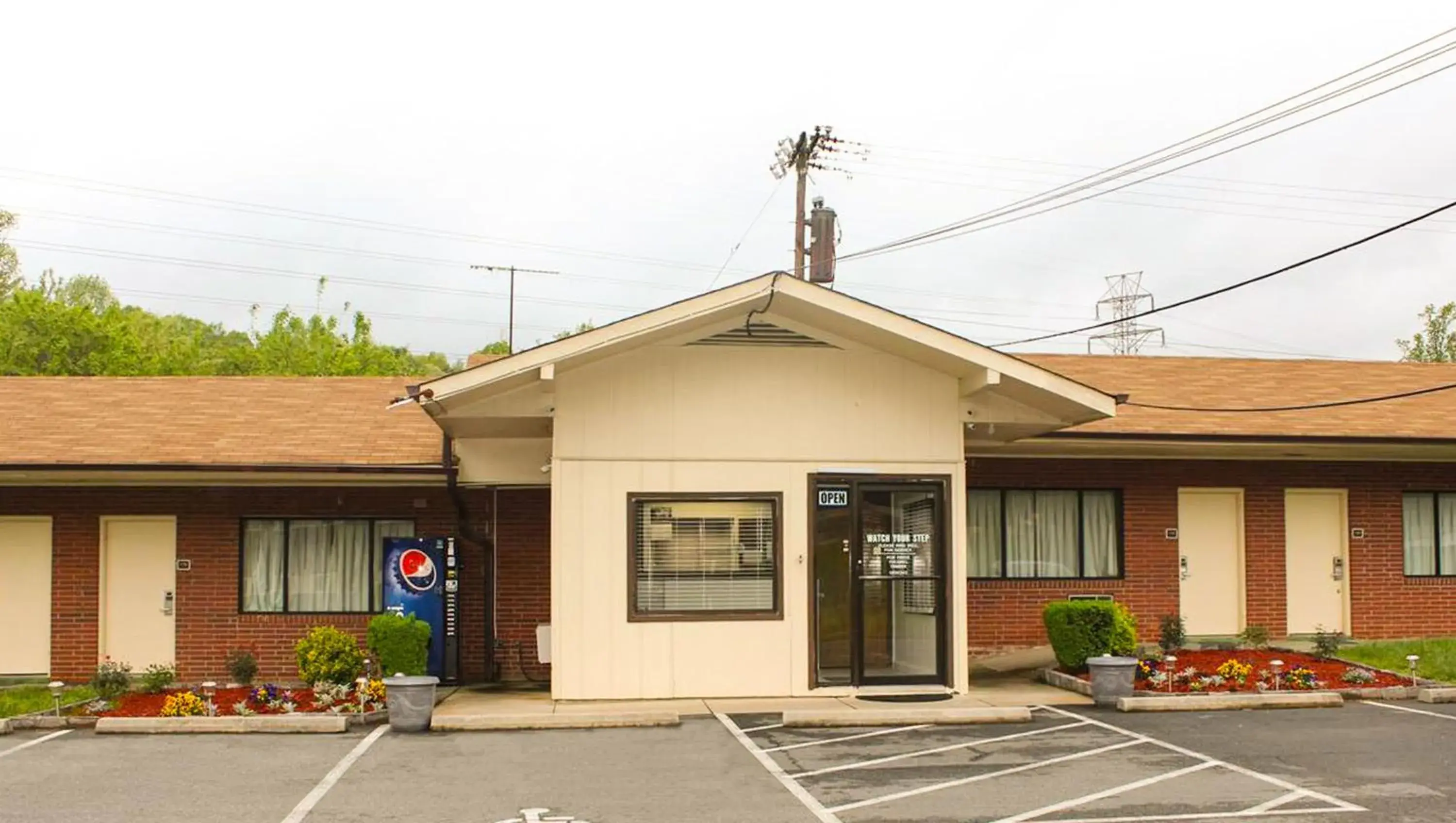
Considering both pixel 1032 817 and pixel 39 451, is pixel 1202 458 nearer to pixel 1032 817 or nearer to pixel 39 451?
pixel 1032 817

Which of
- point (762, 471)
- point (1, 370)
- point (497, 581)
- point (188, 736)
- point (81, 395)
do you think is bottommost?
point (188, 736)

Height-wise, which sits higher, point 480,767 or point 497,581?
point 497,581

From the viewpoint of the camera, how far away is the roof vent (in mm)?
14180

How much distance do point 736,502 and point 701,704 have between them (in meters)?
2.06

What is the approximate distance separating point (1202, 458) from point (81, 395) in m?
15.1

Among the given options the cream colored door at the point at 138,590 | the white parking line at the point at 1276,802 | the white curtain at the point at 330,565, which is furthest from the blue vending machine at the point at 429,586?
the white parking line at the point at 1276,802

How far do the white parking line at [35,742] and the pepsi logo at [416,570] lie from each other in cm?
405

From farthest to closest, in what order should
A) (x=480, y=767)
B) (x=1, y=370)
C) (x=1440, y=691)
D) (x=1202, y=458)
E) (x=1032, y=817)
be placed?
(x=1, y=370)
(x=1202, y=458)
(x=1440, y=691)
(x=480, y=767)
(x=1032, y=817)

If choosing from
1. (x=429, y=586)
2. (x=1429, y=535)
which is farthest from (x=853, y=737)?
(x=1429, y=535)

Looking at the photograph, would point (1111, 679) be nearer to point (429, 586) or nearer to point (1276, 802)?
point (1276, 802)

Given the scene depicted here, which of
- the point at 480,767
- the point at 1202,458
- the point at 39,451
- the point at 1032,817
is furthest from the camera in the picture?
the point at 1202,458

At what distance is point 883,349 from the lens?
14445 millimetres

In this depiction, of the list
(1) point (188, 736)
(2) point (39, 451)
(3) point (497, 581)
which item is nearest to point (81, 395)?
(2) point (39, 451)

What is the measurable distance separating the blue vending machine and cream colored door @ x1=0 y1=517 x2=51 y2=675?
13.9 ft
